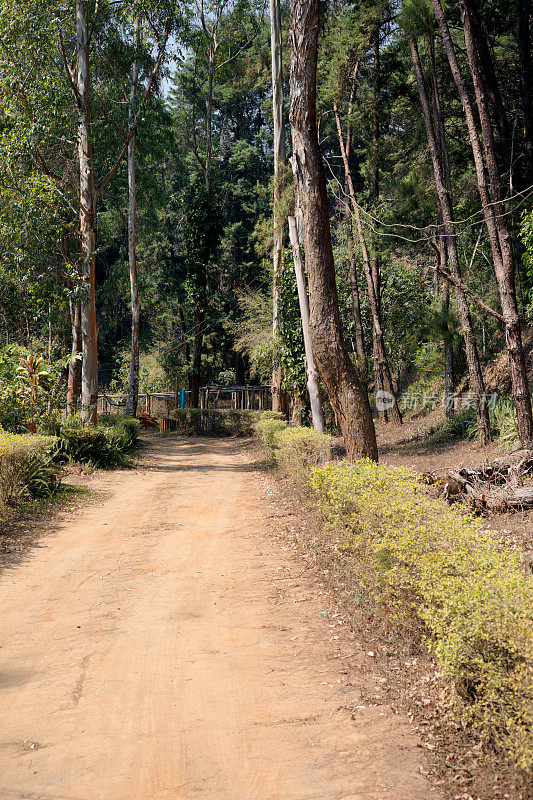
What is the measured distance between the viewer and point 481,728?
2.95 m

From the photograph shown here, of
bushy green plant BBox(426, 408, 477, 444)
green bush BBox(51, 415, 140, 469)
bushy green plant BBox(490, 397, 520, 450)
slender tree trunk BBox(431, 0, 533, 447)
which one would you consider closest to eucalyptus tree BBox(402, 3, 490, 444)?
bushy green plant BBox(490, 397, 520, 450)

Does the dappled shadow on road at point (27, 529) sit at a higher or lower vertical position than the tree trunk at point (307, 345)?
lower

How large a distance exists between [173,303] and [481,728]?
32.2 meters

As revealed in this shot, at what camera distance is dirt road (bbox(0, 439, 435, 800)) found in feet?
9.43

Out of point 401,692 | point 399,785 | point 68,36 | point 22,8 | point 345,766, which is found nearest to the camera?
point 399,785

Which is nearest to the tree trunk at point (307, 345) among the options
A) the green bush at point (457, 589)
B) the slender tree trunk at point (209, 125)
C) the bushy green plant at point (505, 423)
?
the bushy green plant at point (505, 423)

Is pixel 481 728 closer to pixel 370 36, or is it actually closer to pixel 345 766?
pixel 345 766

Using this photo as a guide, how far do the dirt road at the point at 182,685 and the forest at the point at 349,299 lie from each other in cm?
32

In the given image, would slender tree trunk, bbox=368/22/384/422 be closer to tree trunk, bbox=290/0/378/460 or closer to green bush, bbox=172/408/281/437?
green bush, bbox=172/408/281/437

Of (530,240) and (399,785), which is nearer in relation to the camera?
(399,785)

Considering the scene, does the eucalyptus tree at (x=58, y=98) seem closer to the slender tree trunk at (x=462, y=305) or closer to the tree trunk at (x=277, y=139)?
the tree trunk at (x=277, y=139)

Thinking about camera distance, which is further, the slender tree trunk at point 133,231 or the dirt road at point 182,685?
the slender tree trunk at point 133,231

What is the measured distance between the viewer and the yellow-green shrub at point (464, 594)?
268cm

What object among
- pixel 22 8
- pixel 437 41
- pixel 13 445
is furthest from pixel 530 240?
pixel 22 8
